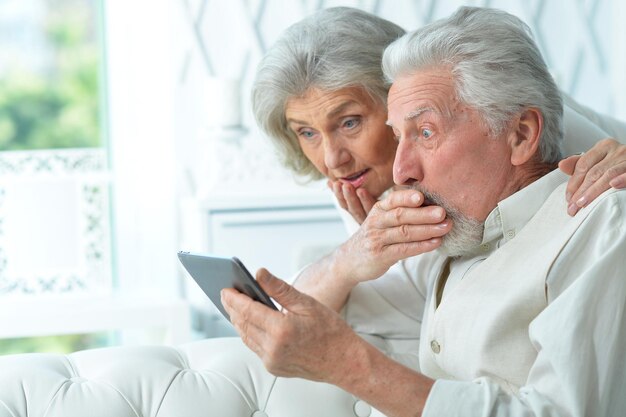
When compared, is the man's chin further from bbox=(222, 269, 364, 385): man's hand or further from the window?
the window

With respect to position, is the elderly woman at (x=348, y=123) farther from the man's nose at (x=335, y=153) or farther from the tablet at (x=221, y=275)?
the tablet at (x=221, y=275)

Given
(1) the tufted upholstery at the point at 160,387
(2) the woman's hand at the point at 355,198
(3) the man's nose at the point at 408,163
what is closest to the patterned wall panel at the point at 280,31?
(2) the woman's hand at the point at 355,198

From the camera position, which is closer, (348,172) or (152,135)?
(348,172)

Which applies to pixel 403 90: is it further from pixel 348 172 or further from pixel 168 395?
pixel 168 395

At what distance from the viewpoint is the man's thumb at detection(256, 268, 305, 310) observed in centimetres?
133

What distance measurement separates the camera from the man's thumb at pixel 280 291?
1332 mm

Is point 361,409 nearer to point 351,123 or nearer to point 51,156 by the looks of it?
point 351,123

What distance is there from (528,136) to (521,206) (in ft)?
0.38

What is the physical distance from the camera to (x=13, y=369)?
5.08 ft

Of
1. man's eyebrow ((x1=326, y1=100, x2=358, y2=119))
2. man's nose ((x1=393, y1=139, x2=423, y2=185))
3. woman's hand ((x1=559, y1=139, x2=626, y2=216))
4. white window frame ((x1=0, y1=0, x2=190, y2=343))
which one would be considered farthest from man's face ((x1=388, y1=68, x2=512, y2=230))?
white window frame ((x1=0, y1=0, x2=190, y2=343))

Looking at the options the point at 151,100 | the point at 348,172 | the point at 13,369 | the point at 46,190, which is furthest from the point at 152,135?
the point at 13,369

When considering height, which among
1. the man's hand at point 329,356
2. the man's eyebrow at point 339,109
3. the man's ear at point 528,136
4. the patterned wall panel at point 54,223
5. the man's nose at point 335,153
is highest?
the man's ear at point 528,136

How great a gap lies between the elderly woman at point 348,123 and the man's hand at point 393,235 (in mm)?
15

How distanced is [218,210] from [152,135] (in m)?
0.68
